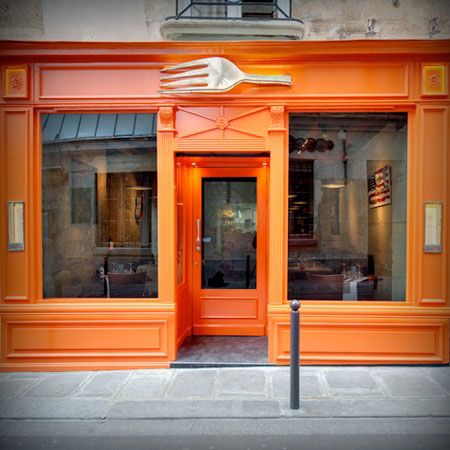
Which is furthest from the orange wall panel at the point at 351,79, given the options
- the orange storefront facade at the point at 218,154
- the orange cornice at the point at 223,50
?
the orange cornice at the point at 223,50

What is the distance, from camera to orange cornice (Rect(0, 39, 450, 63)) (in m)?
5.42

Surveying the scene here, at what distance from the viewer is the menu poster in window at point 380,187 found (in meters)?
5.86

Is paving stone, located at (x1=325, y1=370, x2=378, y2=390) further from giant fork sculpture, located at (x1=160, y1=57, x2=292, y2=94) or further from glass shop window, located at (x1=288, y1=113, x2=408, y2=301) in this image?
giant fork sculpture, located at (x1=160, y1=57, x2=292, y2=94)

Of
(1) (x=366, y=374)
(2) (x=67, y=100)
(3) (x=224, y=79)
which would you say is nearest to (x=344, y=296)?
(1) (x=366, y=374)

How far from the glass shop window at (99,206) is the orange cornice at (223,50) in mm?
852

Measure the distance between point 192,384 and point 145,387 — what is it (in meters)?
0.60

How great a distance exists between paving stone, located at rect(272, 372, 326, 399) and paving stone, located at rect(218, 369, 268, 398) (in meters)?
0.15

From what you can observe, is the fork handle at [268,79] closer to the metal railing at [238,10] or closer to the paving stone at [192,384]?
the metal railing at [238,10]

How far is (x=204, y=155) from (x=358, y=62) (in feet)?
8.65

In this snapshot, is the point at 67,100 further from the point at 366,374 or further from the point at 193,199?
the point at 366,374

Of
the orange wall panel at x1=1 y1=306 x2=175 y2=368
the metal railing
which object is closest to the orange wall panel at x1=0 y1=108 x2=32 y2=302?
the orange wall panel at x1=1 y1=306 x2=175 y2=368

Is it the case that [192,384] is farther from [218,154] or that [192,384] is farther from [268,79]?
[268,79]

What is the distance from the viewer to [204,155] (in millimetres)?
6293

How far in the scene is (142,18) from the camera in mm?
5617
